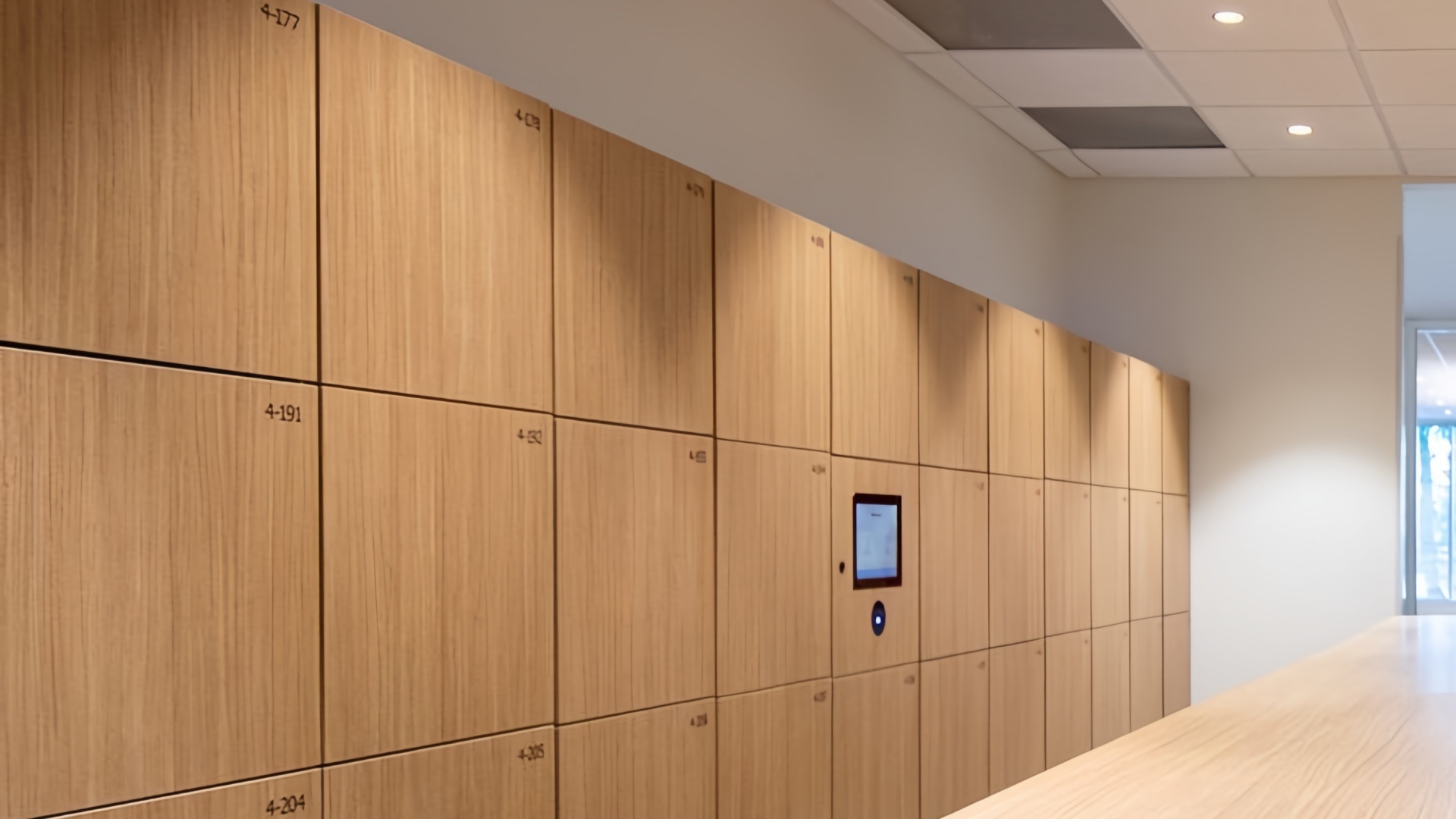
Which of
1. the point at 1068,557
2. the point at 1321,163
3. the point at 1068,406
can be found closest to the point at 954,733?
the point at 1068,557

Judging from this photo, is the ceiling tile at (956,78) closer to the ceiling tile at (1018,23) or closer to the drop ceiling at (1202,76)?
the drop ceiling at (1202,76)

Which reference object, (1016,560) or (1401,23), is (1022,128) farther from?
(1016,560)

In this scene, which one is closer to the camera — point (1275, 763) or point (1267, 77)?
point (1275, 763)

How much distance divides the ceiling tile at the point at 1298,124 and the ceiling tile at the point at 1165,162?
0.74ft

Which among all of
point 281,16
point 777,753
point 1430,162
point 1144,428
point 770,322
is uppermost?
point 1430,162

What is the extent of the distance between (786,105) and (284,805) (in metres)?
3.04

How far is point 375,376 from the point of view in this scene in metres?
2.21

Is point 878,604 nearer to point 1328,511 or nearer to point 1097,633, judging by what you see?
point 1097,633

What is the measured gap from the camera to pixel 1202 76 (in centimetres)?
535

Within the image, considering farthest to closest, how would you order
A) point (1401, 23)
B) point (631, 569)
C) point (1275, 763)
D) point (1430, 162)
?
point (1430, 162), point (1401, 23), point (631, 569), point (1275, 763)

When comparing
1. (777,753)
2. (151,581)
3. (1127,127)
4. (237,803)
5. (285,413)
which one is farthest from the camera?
(1127,127)

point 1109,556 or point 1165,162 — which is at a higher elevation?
point 1165,162

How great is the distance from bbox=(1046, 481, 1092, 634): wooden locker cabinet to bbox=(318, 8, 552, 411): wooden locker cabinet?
3.27 m

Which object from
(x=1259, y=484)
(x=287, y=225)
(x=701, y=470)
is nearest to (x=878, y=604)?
(x=701, y=470)
